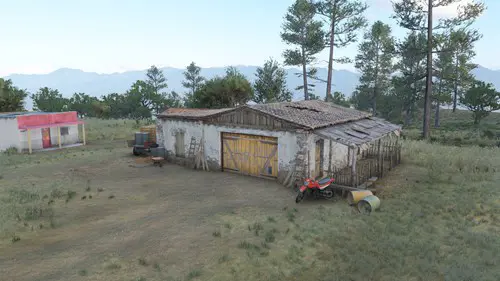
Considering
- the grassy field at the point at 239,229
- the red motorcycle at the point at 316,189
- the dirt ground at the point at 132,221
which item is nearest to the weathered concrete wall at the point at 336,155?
the grassy field at the point at 239,229

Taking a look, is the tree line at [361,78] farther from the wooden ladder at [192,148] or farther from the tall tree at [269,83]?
the wooden ladder at [192,148]

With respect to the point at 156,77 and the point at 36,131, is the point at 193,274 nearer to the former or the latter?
the point at 36,131

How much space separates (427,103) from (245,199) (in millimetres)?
20864

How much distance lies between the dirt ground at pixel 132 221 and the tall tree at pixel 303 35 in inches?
899

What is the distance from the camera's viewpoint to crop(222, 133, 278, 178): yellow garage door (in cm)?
1630

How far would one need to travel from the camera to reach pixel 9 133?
995 inches

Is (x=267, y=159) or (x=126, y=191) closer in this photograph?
(x=126, y=191)

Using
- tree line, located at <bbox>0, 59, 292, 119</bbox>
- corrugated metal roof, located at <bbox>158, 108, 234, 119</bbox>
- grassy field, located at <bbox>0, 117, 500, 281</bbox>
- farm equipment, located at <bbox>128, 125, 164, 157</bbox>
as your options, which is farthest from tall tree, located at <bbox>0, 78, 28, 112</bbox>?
corrugated metal roof, located at <bbox>158, 108, 234, 119</bbox>

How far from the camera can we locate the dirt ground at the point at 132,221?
27.5 feet

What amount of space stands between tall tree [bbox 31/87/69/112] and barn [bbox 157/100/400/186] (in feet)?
120

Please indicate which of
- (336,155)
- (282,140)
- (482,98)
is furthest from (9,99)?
(482,98)

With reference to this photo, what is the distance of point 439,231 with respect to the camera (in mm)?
10039

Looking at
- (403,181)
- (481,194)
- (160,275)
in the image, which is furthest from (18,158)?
(481,194)

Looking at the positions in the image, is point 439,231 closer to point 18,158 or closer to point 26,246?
point 26,246
